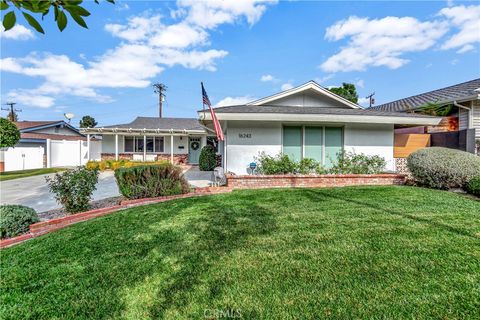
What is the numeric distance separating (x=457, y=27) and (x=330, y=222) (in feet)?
48.4

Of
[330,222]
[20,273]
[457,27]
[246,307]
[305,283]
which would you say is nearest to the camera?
[246,307]

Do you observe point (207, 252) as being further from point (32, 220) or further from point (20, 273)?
point (32, 220)

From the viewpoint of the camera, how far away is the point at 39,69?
18625mm

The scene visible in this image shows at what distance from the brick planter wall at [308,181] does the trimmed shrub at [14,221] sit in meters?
5.09

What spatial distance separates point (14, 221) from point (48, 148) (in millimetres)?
22181

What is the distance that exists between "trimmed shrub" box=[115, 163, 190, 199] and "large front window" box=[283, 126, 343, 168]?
191 inches

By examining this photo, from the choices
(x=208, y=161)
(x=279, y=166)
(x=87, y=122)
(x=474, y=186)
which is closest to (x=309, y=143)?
(x=279, y=166)

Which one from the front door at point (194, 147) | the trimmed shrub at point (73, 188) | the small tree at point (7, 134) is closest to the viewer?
the trimmed shrub at point (73, 188)

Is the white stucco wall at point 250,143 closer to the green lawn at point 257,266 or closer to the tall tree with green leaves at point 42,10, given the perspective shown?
the green lawn at point 257,266

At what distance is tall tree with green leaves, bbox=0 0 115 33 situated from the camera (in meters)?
1.17

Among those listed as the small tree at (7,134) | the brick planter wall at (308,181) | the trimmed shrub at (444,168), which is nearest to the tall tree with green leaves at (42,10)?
the brick planter wall at (308,181)

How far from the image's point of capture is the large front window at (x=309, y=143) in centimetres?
1030

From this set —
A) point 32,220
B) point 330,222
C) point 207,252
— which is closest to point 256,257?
point 207,252

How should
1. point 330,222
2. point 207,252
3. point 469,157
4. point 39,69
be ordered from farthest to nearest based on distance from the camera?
point 39,69 → point 469,157 → point 330,222 → point 207,252
